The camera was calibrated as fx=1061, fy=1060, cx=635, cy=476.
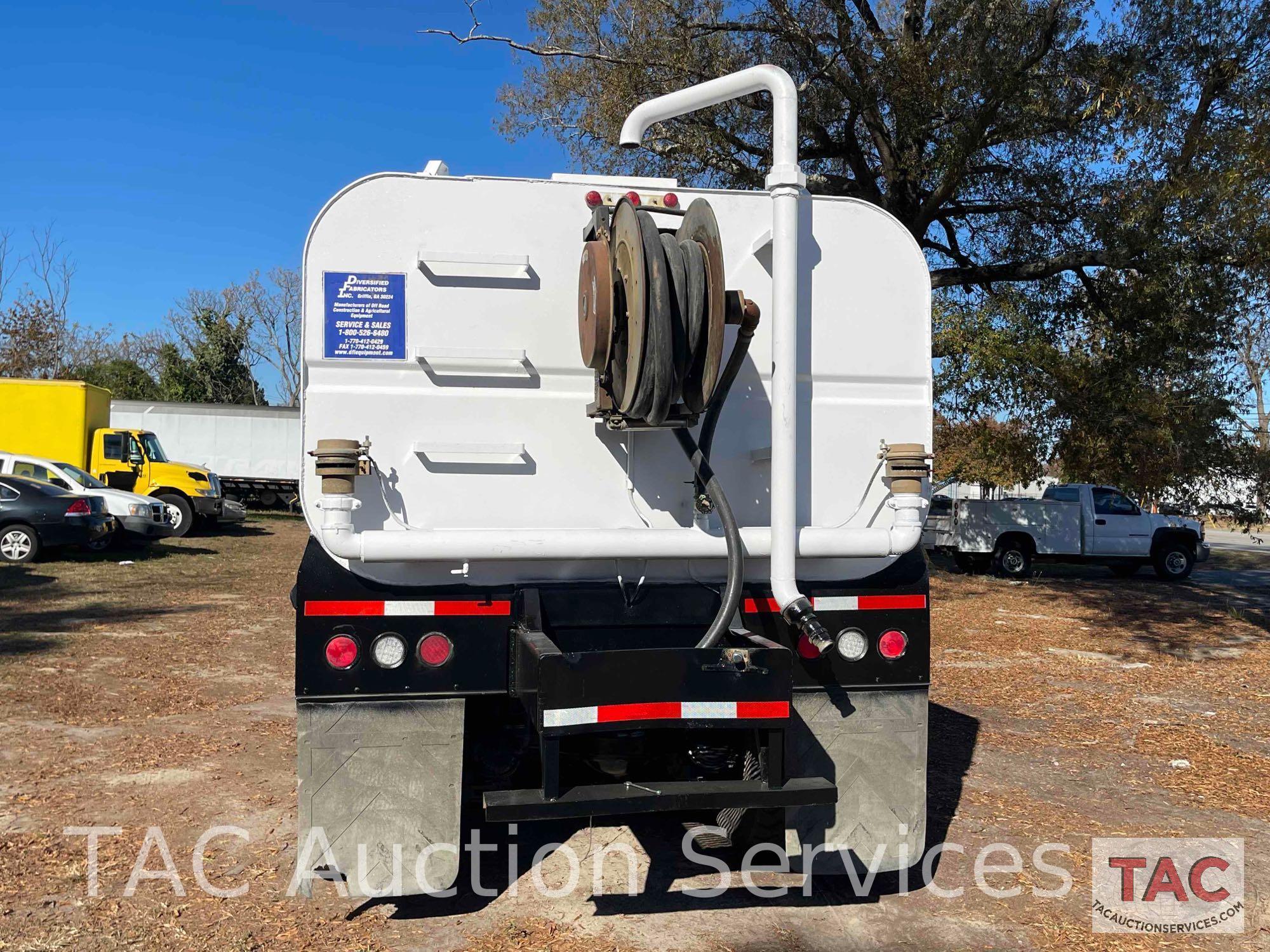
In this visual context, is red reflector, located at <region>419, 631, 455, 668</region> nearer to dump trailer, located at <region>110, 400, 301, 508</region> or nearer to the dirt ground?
the dirt ground

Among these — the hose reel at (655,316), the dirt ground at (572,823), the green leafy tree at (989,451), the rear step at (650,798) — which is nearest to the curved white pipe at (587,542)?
the hose reel at (655,316)

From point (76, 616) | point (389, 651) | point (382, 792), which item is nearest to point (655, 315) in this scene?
point (389, 651)

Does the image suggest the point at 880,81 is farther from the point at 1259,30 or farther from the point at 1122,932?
the point at 1122,932

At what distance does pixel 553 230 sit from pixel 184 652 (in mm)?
6891

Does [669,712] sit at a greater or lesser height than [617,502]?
lesser

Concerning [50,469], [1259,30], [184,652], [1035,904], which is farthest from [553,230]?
[50,469]

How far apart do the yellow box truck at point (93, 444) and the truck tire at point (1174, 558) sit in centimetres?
1892

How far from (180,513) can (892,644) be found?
20543 mm

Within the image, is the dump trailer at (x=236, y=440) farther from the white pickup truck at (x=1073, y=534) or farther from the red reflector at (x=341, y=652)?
the red reflector at (x=341, y=652)

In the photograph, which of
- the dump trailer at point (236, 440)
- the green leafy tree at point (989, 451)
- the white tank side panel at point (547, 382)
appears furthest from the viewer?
the dump trailer at point (236, 440)

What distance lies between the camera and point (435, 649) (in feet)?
12.2

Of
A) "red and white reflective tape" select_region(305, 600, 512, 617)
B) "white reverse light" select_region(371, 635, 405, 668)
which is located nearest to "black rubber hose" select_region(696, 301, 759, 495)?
"red and white reflective tape" select_region(305, 600, 512, 617)

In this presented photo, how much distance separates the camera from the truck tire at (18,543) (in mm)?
15742

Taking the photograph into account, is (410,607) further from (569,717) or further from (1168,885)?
(1168,885)
